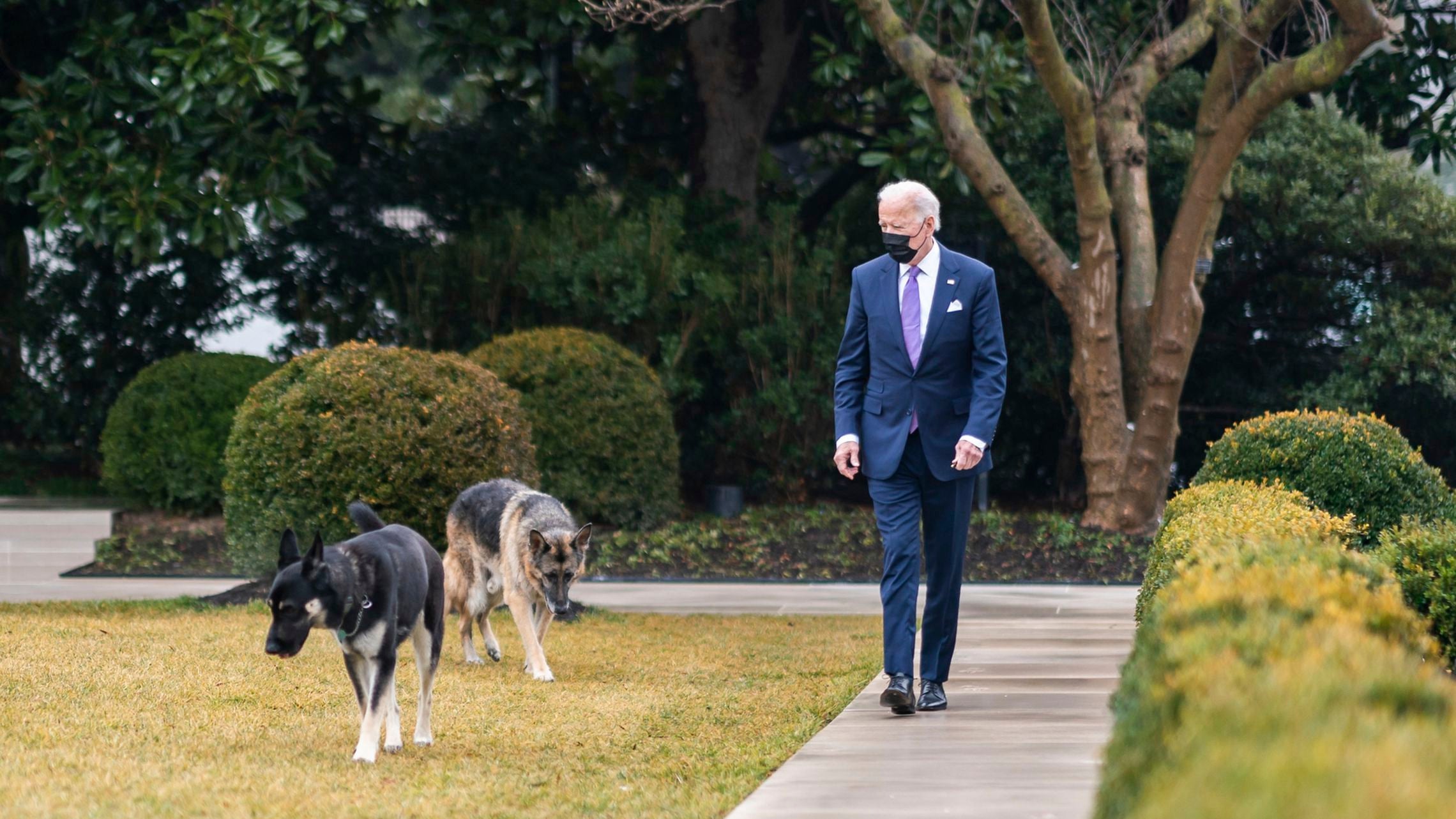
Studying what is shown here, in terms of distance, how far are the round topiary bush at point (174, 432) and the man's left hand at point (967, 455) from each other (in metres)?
9.86

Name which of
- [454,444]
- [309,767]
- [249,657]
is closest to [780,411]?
[454,444]

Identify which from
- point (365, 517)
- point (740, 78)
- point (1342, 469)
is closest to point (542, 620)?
point (365, 517)

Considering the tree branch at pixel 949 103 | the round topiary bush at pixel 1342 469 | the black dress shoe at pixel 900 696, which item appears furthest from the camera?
the tree branch at pixel 949 103

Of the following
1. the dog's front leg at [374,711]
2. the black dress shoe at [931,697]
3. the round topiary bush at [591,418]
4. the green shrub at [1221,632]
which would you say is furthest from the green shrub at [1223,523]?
the round topiary bush at [591,418]

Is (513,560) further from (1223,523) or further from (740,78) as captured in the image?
(740,78)

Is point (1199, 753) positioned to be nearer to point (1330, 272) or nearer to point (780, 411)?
point (780, 411)

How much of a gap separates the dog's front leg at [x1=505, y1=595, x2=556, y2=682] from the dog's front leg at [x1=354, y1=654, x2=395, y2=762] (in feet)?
7.25

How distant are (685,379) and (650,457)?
174 centimetres

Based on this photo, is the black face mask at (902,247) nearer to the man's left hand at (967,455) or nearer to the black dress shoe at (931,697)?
the man's left hand at (967,455)

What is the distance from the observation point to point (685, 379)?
16.2 meters

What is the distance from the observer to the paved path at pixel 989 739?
5.14 meters

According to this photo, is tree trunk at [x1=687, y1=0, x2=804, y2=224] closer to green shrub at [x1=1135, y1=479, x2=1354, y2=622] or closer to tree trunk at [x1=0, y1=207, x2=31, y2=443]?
tree trunk at [x1=0, y1=207, x2=31, y2=443]

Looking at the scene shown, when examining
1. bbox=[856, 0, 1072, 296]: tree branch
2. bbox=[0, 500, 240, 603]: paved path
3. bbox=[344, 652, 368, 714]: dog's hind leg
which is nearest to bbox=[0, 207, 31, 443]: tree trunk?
bbox=[0, 500, 240, 603]: paved path

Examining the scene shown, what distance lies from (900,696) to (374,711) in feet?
7.25
